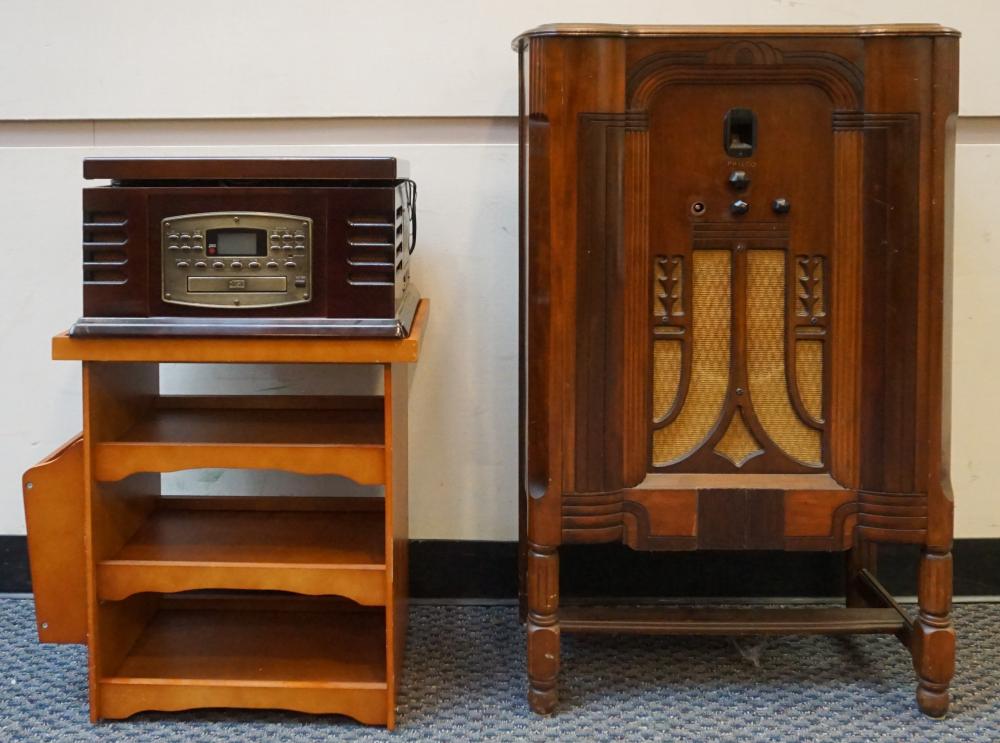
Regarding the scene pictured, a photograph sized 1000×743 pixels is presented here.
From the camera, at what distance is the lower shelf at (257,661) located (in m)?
1.63

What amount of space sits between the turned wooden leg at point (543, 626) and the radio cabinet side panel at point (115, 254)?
699mm

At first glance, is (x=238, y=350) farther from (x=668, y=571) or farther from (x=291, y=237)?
(x=668, y=571)

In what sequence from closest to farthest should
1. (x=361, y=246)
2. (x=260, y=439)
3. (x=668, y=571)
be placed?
(x=361, y=246) < (x=260, y=439) < (x=668, y=571)

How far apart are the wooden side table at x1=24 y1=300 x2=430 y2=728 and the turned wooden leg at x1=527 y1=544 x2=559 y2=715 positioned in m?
0.22

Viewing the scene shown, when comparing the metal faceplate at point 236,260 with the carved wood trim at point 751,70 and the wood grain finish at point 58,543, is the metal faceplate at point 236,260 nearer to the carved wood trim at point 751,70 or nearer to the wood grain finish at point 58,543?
the wood grain finish at point 58,543

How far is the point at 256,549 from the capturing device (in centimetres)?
167

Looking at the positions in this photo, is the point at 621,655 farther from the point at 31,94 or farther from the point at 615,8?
the point at 31,94

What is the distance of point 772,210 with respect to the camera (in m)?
1.56

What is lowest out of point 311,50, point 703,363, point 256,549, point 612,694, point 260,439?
point 612,694

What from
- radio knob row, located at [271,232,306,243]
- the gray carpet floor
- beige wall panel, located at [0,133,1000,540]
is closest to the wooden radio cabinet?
the gray carpet floor

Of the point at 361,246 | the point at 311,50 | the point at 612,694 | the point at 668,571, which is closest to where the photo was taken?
the point at 361,246

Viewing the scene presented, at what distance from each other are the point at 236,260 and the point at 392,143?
0.58 meters

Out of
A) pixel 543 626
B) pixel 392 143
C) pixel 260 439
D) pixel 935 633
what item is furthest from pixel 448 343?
pixel 935 633

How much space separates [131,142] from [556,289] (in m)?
0.96
